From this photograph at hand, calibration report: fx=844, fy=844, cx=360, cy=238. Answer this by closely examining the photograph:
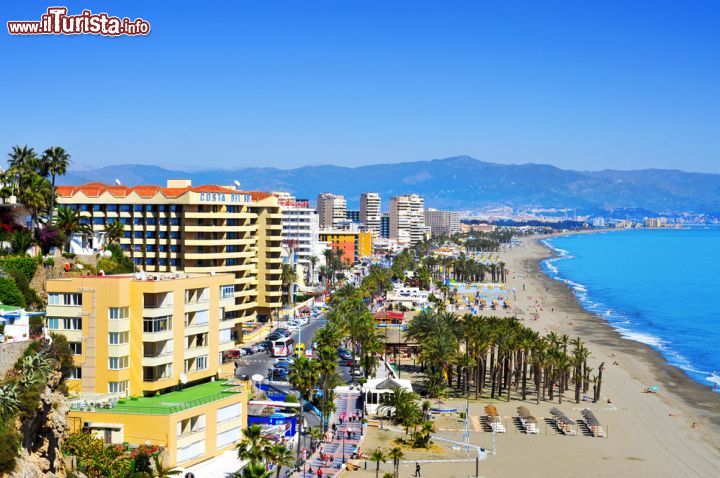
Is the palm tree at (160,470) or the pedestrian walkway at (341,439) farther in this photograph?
the pedestrian walkway at (341,439)

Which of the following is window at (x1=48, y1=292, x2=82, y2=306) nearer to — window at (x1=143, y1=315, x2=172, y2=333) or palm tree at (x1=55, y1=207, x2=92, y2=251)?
window at (x1=143, y1=315, x2=172, y2=333)

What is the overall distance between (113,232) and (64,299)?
38.2 metres

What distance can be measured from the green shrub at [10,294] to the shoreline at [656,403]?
40.1 metres

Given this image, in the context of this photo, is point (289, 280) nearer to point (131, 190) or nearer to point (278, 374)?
point (131, 190)

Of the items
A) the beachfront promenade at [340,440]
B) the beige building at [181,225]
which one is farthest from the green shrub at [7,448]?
the beige building at [181,225]

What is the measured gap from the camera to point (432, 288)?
554 feet

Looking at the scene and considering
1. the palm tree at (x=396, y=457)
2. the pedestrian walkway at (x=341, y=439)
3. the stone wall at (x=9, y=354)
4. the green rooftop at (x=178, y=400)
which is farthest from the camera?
the pedestrian walkway at (x=341, y=439)

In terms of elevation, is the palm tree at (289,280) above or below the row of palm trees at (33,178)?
below

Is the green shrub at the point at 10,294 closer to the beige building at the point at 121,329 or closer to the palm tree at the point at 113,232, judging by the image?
the beige building at the point at 121,329

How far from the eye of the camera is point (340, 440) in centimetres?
5494

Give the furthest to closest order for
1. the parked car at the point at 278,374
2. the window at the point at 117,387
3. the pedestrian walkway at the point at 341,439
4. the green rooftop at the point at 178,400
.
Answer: the parked car at the point at 278,374 < the pedestrian walkway at the point at 341,439 < the window at the point at 117,387 < the green rooftop at the point at 178,400

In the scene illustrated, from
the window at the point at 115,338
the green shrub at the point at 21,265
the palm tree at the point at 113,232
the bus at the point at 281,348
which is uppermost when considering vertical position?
the palm tree at the point at 113,232

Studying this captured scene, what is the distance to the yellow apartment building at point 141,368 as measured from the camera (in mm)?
39219

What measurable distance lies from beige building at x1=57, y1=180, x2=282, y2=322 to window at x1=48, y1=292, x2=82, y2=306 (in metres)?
40.5
